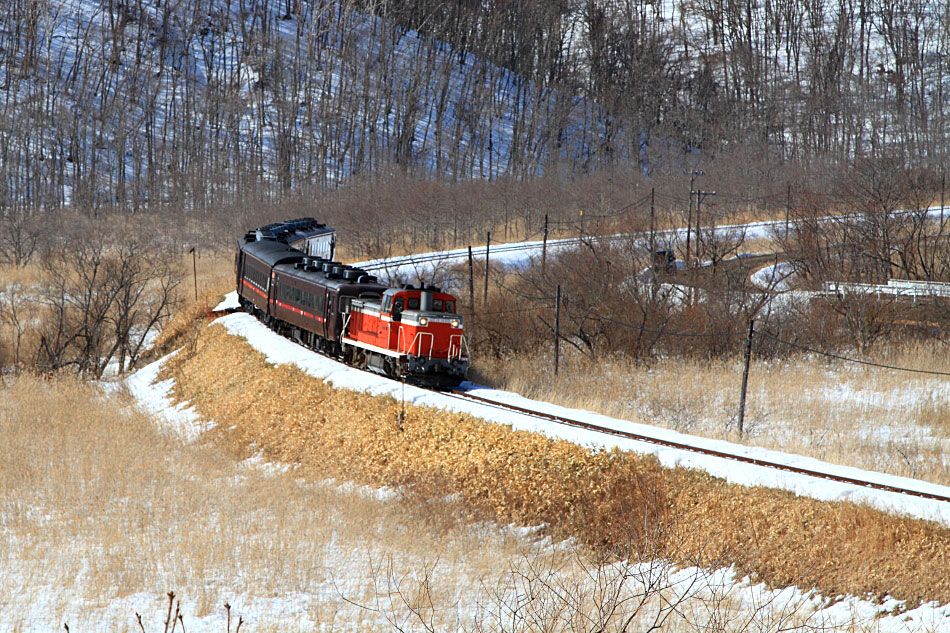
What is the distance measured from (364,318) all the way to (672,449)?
10.7m

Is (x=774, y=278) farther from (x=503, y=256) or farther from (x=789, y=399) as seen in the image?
(x=789, y=399)

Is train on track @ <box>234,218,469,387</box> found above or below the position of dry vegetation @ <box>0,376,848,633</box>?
above

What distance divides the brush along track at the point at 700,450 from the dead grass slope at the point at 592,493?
1.28 m

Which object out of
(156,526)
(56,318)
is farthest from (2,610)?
(56,318)

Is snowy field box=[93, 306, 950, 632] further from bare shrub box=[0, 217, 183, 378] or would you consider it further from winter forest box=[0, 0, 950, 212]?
winter forest box=[0, 0, 950, 212]

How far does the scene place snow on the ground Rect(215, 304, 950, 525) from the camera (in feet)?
45.9

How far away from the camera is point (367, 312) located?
24219 millimetres

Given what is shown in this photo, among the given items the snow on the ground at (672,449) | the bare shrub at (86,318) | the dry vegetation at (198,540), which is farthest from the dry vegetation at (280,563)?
the bare shrub at (86,318)

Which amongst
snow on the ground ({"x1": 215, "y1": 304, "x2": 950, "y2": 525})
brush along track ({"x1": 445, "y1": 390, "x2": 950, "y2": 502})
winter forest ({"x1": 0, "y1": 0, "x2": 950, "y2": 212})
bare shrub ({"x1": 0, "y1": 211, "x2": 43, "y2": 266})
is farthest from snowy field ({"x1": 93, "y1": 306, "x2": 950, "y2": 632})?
winter forest ({"x1": 0, "y1": 0, "x2": 950, "y2": 212})

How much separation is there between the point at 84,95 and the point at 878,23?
88.8 m

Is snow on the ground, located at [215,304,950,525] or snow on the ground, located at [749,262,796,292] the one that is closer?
snow on the ground, located at [215,304,950,525]

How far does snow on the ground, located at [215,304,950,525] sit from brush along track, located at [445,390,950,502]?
0.92 feet

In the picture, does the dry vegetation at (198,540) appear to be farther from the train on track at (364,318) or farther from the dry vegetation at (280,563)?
the train on track at (364,318)

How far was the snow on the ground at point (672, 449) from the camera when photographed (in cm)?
1398
